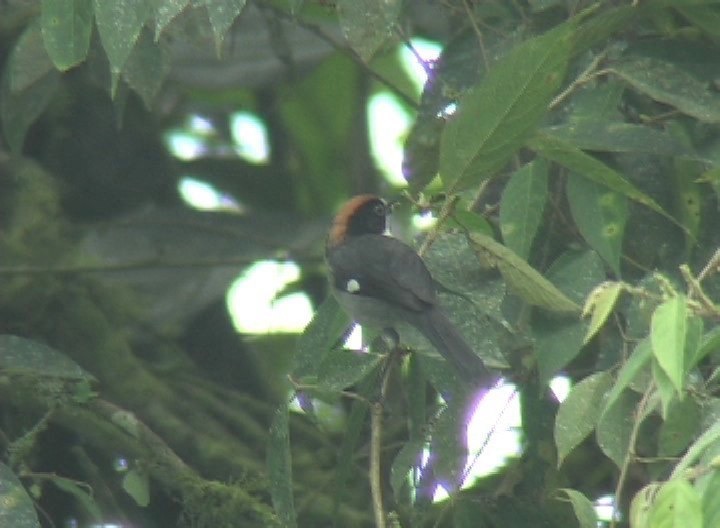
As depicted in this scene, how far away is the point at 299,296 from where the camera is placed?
5.80 meters

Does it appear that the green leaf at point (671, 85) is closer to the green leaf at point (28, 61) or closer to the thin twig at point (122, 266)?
the green leaf at point (28, 61)

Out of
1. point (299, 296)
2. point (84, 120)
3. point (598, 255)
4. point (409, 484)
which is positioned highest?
point (84, 120)

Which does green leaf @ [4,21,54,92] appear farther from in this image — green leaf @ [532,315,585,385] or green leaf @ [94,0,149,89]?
green leaf @ [532,315,585,385]

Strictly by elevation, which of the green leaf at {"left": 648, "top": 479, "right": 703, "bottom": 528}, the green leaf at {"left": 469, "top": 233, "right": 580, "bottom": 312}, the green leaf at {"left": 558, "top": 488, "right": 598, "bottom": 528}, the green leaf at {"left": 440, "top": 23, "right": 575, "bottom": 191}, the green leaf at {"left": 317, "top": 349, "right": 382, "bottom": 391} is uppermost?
the green leaf at {"left": 440, "top": 23, "right": 575, "bottom": 191}

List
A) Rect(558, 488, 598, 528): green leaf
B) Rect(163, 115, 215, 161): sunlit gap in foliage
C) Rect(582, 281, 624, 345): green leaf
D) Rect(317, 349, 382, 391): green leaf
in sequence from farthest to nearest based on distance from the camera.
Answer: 1. Rect(163, 115, 215, 161): sunlit gap in foliage
2. Rect(317, 349, 382, 391): green leaf
3. Rect(558, 488, 598, 528): green leaf
4. Rect(582, 281, 624, 345): green leaf

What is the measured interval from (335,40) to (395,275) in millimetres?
1442

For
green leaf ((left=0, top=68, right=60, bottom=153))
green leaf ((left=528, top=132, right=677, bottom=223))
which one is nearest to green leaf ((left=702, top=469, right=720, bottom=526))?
green leaf ((left=528, top=132, right=677, bottom=223))

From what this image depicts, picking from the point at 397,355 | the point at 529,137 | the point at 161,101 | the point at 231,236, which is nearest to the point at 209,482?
the point at 397,355

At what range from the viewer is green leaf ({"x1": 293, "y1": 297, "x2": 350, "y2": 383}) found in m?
3.62

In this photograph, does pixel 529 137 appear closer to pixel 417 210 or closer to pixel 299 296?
pixel 417 210

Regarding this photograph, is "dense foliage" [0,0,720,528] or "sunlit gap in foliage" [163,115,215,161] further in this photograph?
"sunlit gap in foliage" [163,115,215,161]

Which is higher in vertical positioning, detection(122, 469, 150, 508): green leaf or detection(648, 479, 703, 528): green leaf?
detection(122, 469, 150, 508): green leaf

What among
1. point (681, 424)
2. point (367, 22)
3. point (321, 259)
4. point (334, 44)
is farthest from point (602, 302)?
point (321, 259)

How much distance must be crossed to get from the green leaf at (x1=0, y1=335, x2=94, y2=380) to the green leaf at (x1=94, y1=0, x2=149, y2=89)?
1.03 meters
